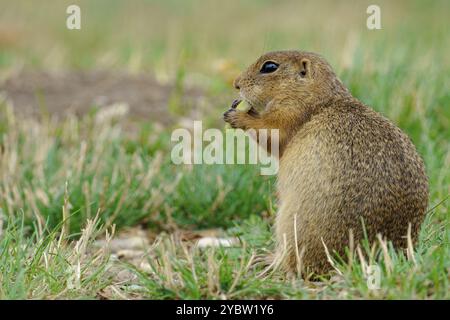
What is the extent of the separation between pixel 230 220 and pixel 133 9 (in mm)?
10971

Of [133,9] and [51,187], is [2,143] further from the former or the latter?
[133,9]

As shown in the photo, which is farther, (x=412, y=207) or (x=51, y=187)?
(x=51, y=187)

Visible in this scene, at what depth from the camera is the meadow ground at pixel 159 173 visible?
3719mm

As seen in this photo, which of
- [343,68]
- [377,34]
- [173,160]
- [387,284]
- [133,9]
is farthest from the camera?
[133,9]

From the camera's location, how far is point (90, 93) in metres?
8.34

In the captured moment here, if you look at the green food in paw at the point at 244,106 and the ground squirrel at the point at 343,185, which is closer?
the ground squirrel at the point at 343,185

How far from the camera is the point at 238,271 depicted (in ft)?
12.2

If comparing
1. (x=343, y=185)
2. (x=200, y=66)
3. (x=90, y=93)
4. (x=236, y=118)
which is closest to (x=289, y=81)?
(x=236, y=118)

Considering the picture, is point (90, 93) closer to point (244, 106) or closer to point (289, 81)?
point (244, 106)

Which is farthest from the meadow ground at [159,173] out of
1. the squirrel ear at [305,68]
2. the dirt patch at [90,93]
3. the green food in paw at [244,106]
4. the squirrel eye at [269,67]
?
the squirrel ear at [305,68]

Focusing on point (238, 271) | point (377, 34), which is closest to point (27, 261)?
point (238, 271)

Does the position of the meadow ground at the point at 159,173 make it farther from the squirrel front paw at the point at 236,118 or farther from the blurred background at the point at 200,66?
the squirrel front paw at the point at 236,118

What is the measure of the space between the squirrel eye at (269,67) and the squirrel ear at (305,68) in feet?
0.50

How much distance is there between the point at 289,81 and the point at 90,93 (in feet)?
13.3
